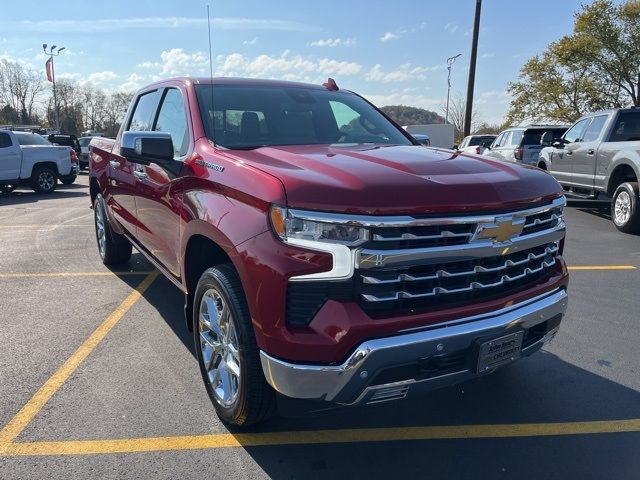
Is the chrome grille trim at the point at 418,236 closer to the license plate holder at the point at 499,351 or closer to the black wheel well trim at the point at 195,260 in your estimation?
the license plate holder at the point at 499,351

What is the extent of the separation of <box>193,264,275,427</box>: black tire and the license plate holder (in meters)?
1.04

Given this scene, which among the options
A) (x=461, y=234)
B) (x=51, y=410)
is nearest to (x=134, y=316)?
(x=51, y=410)

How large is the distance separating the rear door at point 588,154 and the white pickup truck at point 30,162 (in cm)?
1426

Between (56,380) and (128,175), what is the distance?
1816 mm

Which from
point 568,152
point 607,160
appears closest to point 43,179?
point 568,152

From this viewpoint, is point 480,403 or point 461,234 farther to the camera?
point 480,403

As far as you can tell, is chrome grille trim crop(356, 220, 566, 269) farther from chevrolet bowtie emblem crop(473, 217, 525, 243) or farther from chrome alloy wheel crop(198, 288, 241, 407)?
chrome alloy wheel crop(198, 288, 241, 407)

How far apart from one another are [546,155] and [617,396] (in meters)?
9.66

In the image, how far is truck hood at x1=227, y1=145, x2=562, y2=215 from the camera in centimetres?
232

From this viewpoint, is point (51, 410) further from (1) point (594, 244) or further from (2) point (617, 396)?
(1) point (594, 244)

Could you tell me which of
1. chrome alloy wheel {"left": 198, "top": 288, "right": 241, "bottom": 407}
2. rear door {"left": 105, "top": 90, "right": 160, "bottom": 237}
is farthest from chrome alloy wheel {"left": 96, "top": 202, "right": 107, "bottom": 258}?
chrome alloy wheel {"left": 198, "top": 288, "right": 241, "bottom": 407}

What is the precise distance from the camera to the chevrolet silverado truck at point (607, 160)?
854cm

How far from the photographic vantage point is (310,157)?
290cm

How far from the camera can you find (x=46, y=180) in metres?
16.2
